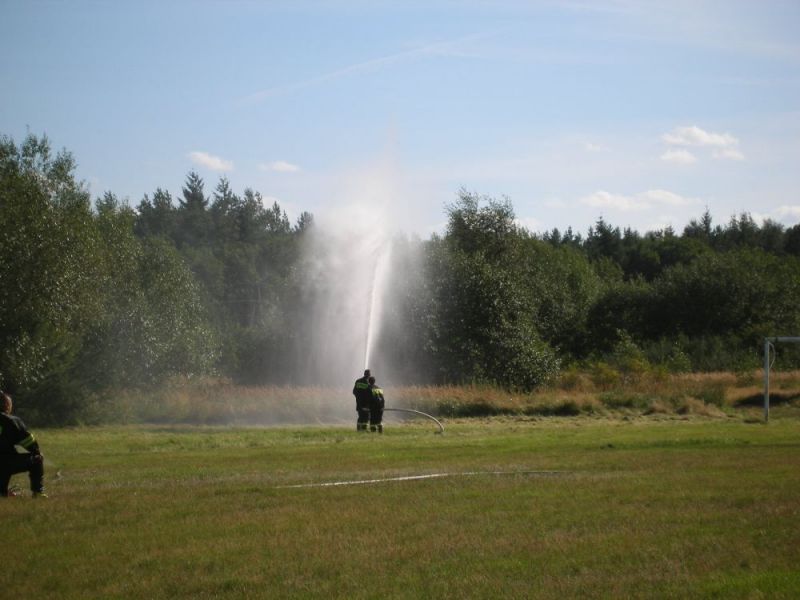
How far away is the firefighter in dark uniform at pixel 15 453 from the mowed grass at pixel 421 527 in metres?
0.42

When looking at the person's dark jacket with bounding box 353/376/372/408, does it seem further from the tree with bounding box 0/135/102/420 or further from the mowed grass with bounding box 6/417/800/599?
the tree with bounding box 0/135/102/420

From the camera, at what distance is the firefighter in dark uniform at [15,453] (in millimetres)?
15000

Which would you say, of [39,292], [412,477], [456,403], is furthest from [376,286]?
[412,477]

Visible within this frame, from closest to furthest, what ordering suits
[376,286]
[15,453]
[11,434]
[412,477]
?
[11,434] < [15,453] < [412,477] < [376,286]

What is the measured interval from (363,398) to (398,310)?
82.6ft

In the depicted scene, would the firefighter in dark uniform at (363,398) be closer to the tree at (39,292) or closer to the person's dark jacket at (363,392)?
the person's dark jacket at (363,392)

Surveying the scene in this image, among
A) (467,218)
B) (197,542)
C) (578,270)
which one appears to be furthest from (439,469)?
(578,270)

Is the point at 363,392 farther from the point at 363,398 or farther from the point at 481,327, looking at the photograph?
the point at 481,327

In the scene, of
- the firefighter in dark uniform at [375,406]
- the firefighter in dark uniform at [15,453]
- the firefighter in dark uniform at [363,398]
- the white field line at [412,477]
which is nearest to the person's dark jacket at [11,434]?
the firefighter in dark uniform at [15,453]

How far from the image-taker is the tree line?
40.9 m

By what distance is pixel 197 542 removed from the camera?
11.5 meters

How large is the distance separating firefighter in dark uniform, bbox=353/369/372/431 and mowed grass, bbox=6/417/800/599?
8.10 m

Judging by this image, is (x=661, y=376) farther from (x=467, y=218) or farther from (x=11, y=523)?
(x=11, y=523)

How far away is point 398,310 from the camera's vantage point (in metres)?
55.2
